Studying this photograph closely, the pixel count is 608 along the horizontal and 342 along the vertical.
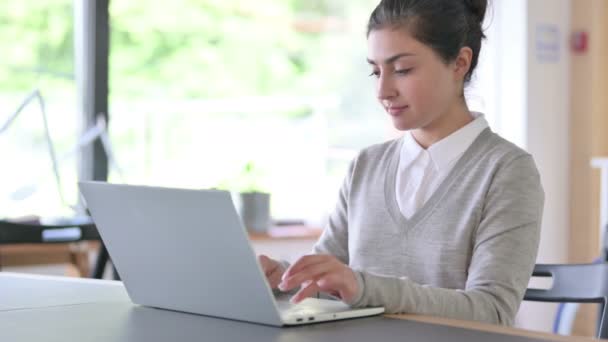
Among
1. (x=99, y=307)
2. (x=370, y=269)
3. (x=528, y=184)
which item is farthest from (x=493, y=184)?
(x=99, y=307)

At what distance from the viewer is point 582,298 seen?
63.9 inches

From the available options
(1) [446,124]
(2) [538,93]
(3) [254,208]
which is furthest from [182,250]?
(2) [538,93]

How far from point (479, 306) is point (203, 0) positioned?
154 inches

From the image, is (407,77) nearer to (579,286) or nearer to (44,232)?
(579,286)

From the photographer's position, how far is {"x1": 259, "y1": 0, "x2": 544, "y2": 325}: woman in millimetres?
1596

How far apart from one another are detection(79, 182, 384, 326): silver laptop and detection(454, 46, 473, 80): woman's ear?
0.57 meters

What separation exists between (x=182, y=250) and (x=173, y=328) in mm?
111

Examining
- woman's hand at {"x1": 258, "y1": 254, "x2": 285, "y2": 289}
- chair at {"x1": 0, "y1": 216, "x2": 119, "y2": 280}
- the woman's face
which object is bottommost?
chair at {"x1": 0, "y1": 216, "x2": 119, "y2": 280}

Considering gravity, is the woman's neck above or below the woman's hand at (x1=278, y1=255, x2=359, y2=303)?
above

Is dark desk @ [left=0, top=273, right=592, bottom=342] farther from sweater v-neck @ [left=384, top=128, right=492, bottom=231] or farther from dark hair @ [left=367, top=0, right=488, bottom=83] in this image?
dark hair @ [left=367, top=0, right=488, bottom=83]

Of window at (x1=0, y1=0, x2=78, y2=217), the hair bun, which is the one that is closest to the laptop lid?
the hair bun

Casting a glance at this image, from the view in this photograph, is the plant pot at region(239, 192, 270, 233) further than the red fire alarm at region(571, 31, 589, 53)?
No

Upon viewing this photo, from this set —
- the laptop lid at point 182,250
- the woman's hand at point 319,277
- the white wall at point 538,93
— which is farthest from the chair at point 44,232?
the white wall at point 538,93

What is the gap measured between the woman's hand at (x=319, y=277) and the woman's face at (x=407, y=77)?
48 cm
